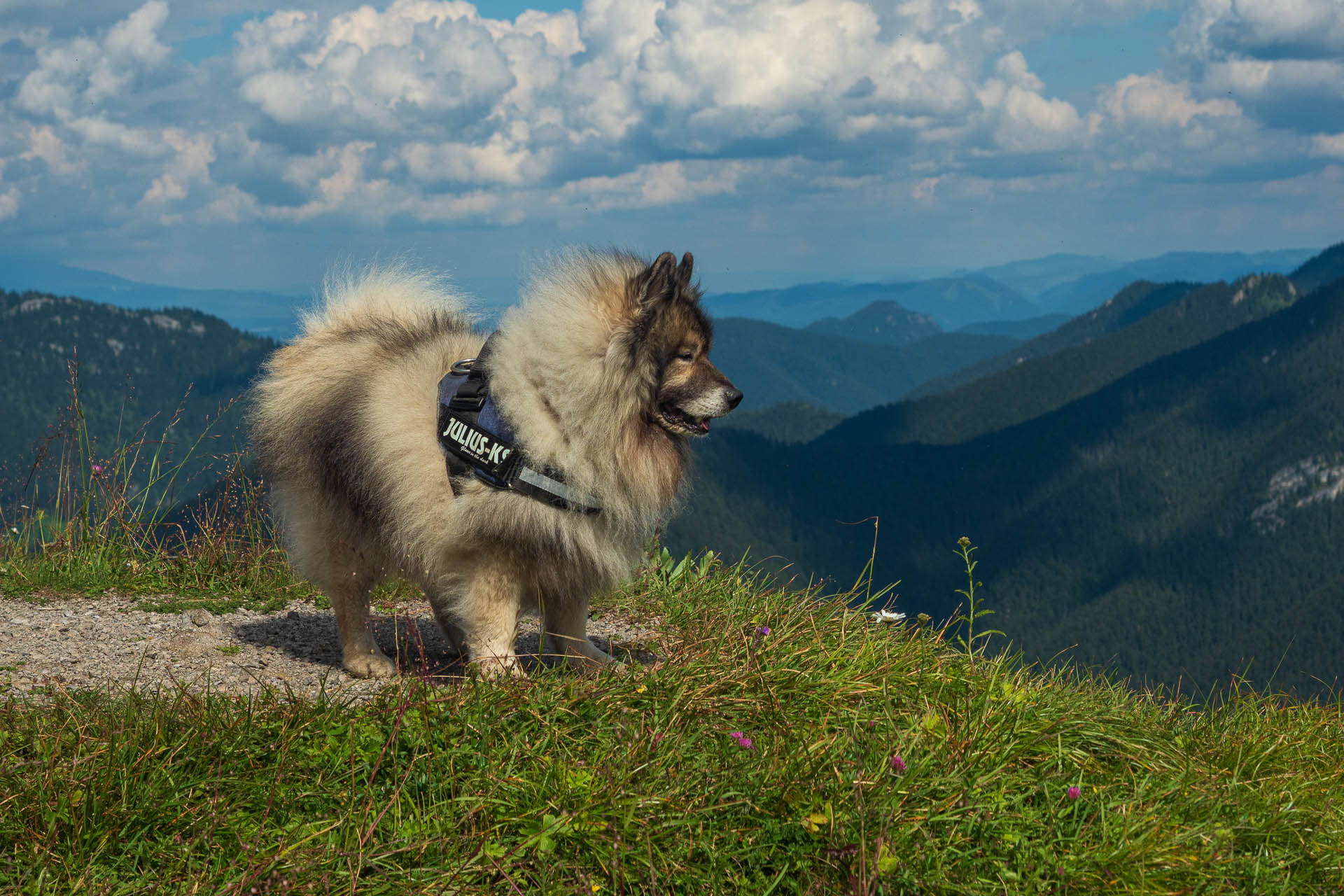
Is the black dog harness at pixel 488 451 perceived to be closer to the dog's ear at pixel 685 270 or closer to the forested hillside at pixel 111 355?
the dog's ear at pixel 685 270

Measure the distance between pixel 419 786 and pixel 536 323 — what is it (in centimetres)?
235

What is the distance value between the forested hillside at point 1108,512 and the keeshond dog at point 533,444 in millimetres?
120558

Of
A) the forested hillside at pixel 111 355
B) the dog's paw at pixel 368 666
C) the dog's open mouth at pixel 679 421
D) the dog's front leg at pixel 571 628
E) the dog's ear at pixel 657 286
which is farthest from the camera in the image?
the forested hillside at pixel 111 355

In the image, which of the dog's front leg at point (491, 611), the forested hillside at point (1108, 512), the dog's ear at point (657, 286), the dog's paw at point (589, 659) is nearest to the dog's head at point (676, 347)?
the dog's ear at point (657, 286)

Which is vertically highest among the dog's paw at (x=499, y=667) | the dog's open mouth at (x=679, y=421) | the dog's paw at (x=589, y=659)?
the dog's open mouth at (x=679, y=421)

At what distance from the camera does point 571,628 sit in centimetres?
529

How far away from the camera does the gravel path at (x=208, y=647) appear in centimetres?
482

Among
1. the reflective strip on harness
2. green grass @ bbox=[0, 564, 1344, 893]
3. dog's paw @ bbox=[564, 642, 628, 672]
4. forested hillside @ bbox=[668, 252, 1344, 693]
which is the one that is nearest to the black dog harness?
the reflective strip on harness

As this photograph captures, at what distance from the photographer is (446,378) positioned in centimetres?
502

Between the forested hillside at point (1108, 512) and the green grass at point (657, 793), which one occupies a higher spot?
the green grass at point (657, 793)

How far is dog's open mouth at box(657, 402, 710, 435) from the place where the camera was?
15.8 ft

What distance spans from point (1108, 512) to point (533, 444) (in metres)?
204

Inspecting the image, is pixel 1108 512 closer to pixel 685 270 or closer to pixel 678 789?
pixel 685 270

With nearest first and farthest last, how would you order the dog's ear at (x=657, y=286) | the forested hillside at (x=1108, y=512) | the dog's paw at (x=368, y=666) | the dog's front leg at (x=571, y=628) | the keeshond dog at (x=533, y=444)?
the dog's ear at (x=657, y=286), the keeshond dog at (x=533, y=444), the dog's front leg at (x=571, y=628), the dog's paw at (x=368, y=666), the forested hillside at (x=1108, y=512)
